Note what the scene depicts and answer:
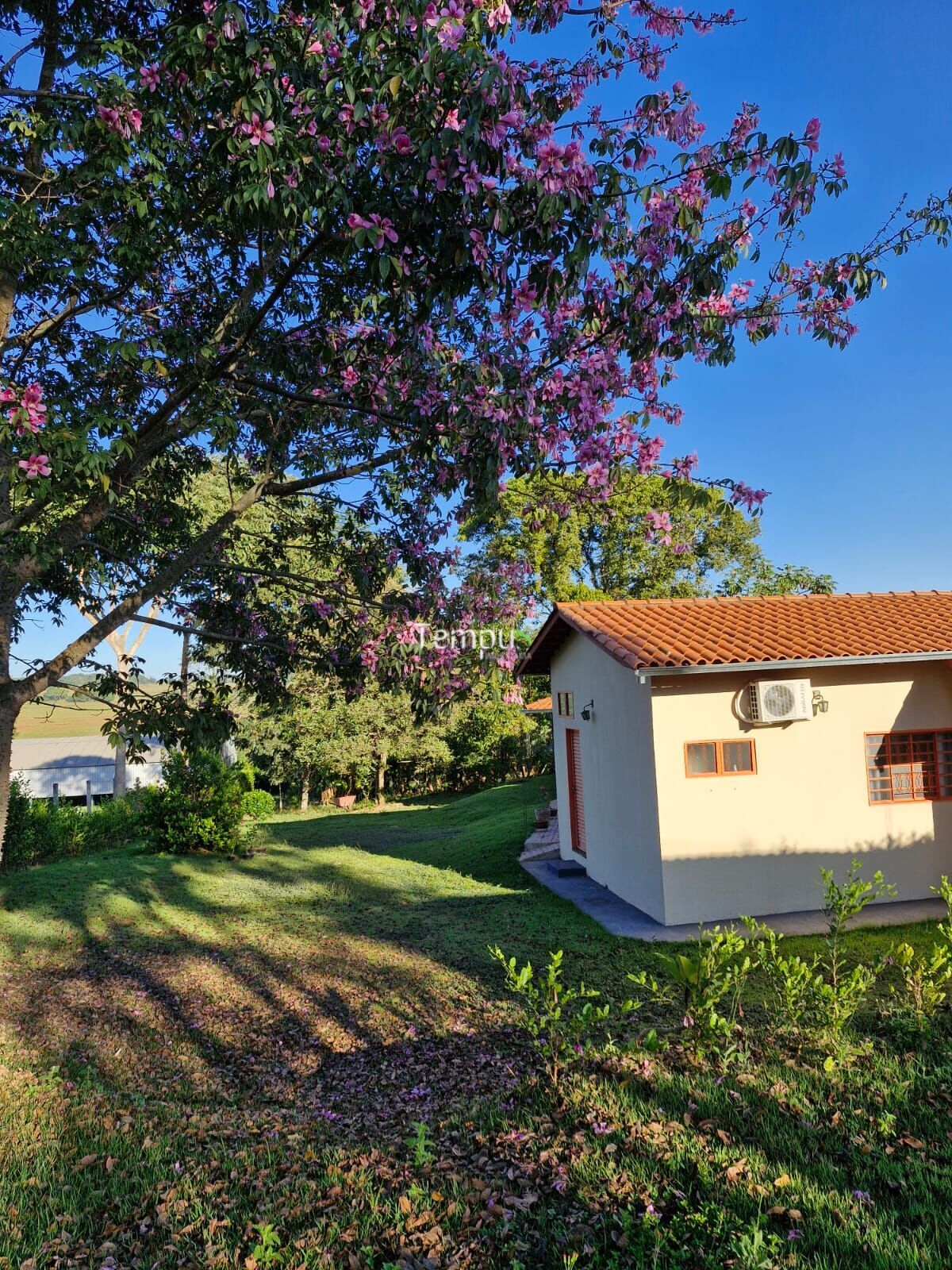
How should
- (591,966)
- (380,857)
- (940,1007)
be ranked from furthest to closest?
(380,857) < (591,966) < (940,1007)

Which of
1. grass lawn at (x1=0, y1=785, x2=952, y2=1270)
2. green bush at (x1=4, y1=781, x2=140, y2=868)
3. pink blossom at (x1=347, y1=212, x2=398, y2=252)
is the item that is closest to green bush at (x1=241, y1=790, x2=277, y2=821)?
green bush at (x1=4, y1=781, x2=140, y2=868)

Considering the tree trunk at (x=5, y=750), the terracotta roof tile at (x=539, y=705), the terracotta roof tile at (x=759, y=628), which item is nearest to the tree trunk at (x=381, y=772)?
the terracotta roof tile at (x=539, y=705)

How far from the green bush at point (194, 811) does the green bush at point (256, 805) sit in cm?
62

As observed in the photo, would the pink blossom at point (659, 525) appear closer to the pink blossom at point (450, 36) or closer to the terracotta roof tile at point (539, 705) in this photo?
the pink blossom at point (450, 36)

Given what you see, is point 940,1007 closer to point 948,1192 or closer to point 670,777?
point 948,1192

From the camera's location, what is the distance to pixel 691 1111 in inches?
160

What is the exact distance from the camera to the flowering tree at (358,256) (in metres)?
4.27

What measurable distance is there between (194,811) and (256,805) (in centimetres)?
621

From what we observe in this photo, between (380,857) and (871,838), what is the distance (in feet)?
32.3

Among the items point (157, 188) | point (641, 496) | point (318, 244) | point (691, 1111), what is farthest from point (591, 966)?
point (641, 496)

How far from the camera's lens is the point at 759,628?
11.4 meters

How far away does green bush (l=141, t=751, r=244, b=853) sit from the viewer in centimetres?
1667

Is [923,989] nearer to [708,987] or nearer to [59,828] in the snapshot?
[708,987]

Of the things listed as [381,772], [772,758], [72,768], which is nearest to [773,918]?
[772,758]
